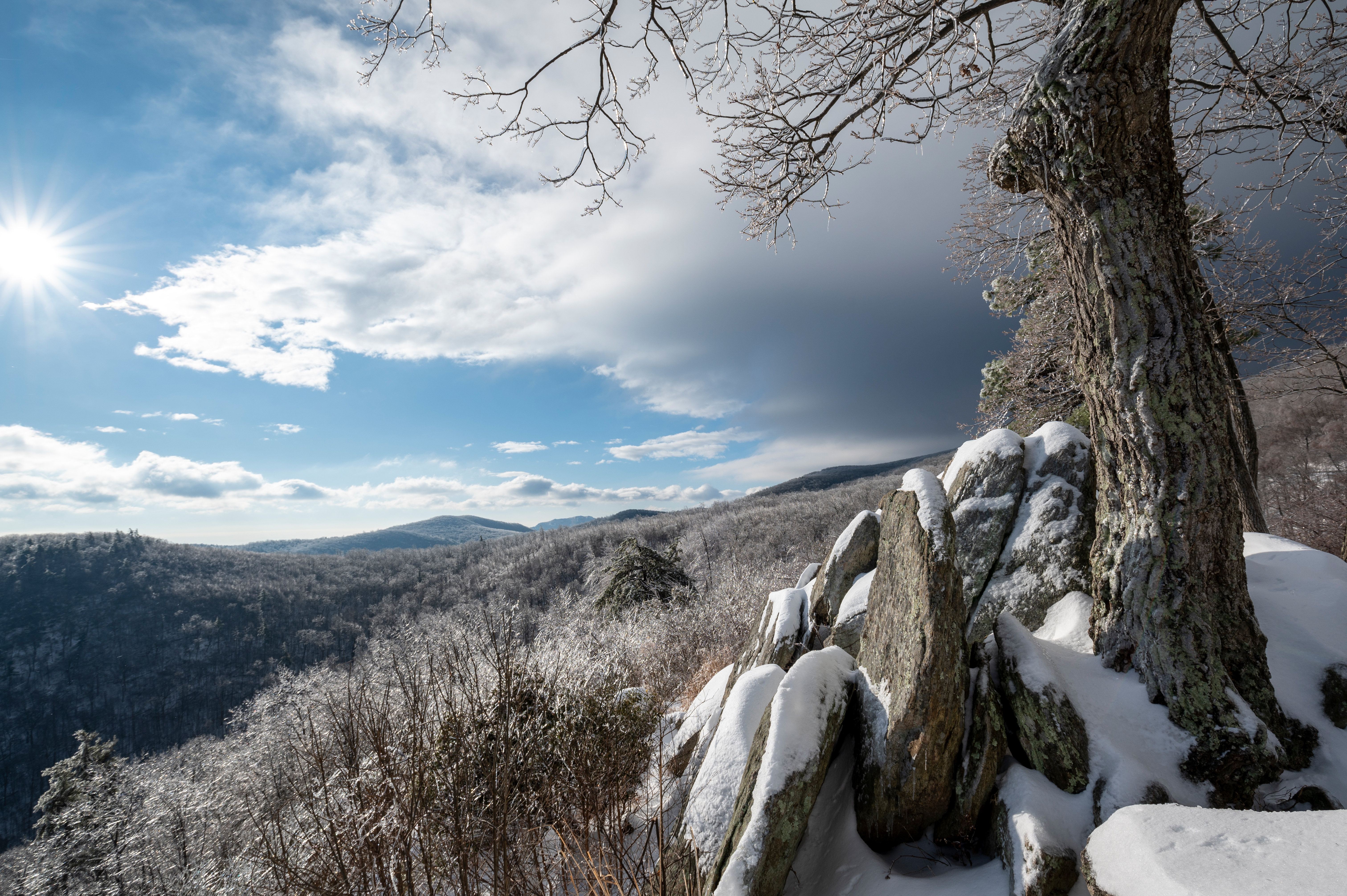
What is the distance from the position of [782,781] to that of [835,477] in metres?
107

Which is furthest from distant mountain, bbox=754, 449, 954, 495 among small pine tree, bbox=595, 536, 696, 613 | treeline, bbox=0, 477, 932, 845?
small pine tree, bbox=595, 536, 696, 613

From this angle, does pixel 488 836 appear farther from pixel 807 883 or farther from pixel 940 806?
pixel 940 806

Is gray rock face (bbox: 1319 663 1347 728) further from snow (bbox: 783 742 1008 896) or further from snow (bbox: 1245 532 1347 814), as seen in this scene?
snow (bbox: 783 742 1008 896)

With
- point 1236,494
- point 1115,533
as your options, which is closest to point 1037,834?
point 1115,533

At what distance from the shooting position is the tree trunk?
118 inches

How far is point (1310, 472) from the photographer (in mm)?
22406

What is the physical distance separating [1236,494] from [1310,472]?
30.3 m

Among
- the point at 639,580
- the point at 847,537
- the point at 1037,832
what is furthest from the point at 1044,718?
the point at 639,580

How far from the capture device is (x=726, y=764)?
3264 millimetres

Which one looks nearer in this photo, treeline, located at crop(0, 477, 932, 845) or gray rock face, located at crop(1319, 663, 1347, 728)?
gray rock face, located at crop(1319, 663, 1347, 728)

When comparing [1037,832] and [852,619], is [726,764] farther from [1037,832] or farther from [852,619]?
[852,619]

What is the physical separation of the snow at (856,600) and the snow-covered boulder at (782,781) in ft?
3.34

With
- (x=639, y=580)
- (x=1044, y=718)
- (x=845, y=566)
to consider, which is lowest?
(x=639, y=580)

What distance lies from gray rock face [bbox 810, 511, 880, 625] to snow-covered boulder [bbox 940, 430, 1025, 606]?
721mm
